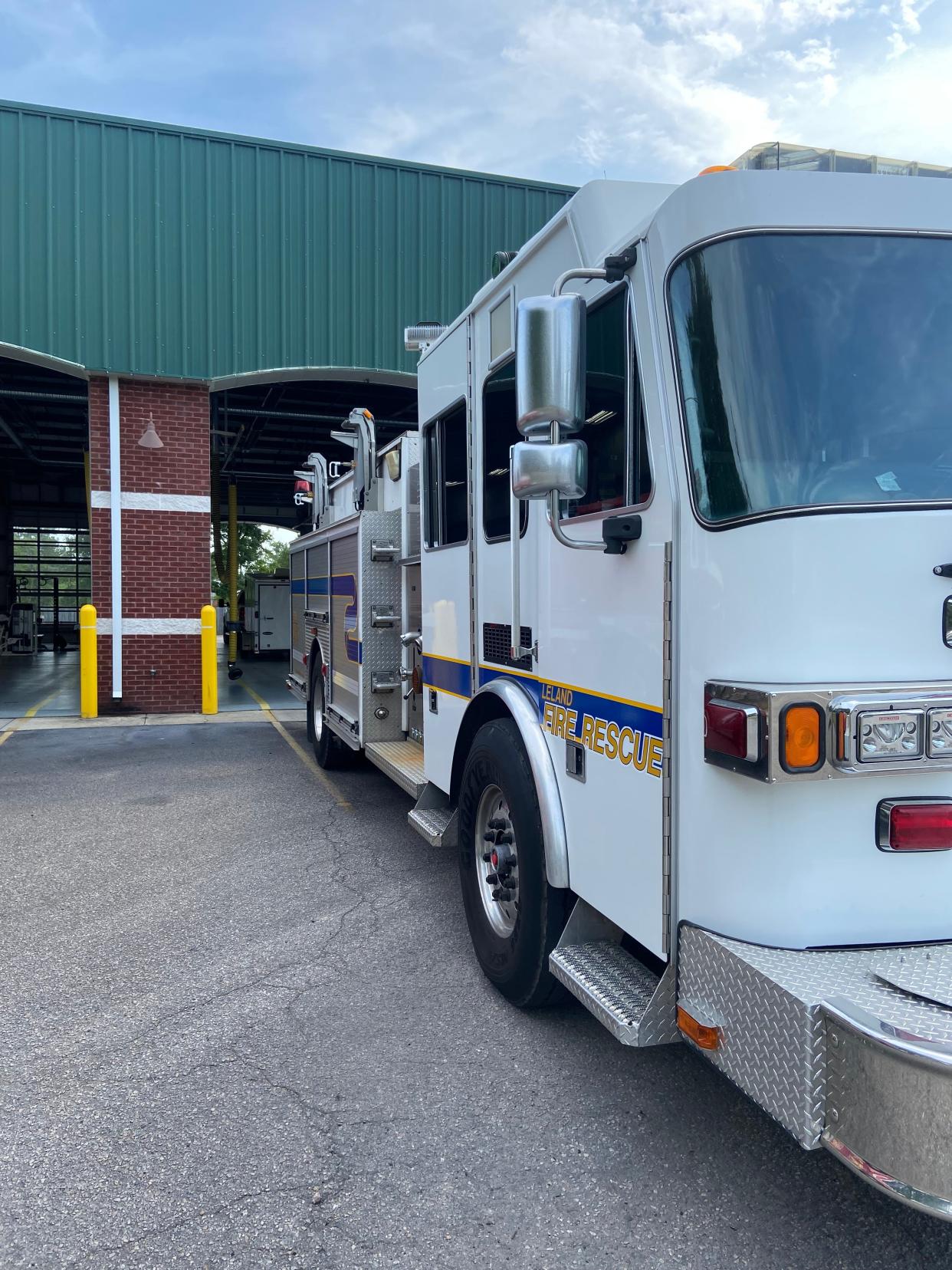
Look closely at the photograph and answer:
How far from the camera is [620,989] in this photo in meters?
2.71

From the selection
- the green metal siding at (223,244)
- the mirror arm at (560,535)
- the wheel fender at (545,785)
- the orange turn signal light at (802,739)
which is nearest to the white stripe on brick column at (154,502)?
the green metal siding at (223,244)

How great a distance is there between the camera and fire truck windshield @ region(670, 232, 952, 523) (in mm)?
2232

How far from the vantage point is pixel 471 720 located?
4.02 meters

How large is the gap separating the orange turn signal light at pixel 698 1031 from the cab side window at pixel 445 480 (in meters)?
2.43

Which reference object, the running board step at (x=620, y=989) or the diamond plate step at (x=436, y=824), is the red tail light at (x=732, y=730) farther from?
the diamond plate step at (x=436, y=824)

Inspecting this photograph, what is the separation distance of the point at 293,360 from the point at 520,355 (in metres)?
10.9

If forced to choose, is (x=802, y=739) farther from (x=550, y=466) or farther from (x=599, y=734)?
(x=550, y=466)

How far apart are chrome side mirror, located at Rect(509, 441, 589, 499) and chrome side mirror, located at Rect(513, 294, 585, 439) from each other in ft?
0.22

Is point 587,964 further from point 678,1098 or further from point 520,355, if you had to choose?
point 520,355

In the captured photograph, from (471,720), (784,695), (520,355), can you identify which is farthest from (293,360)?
(784,695)

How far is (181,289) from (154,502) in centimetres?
280

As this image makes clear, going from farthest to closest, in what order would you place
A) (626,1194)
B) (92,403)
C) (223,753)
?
(92,403), (223,753), (626,1194)

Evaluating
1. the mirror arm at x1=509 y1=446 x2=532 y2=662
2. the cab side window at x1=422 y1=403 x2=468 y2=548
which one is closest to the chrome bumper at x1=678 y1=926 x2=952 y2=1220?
the mirror arm at x1=509 y1=446 x2=532 y2=662

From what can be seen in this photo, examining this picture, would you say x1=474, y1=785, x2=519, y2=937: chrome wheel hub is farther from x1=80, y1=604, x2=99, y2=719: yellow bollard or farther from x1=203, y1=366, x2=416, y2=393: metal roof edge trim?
x1=203, y1=366, x2=416, y2=393: metal roof edge trim
